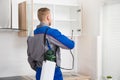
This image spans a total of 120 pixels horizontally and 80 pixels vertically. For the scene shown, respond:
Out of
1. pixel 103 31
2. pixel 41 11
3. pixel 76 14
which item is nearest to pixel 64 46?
pixel 41 11

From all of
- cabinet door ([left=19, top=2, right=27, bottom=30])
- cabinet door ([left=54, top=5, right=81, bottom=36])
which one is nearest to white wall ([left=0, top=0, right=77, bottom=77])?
cabinet door ([left=19, top=2, right=27, bottom=30])

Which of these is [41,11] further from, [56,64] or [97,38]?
[97,38]

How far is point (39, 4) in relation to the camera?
134 inches

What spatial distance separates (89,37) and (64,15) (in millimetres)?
558

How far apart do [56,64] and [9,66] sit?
1283mm

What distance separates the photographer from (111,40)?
10.6 feet

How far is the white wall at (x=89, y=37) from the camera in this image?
339cm

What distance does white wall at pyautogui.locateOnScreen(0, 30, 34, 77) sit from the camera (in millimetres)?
3314

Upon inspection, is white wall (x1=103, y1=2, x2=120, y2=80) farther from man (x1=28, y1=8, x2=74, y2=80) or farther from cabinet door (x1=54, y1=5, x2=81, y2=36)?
man (x1=28, y1=8, x2=74, y2=80)

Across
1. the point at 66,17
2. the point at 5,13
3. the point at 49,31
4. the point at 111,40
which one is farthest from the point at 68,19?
the point at 49,31

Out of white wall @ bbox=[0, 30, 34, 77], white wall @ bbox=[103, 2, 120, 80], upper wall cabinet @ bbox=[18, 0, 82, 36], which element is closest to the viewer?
white wall @ bbox=[103, 2, 120, 80]

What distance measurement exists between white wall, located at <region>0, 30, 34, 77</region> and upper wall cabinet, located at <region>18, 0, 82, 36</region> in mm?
374

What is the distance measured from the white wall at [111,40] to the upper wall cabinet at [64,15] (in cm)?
47

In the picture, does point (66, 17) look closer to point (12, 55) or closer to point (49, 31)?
point (12, 55)
